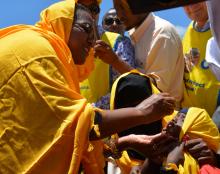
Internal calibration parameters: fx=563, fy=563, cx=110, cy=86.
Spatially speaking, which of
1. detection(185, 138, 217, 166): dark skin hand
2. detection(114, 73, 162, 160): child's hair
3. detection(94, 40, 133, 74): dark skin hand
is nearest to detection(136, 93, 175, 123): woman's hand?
detection(185, 138, 217, 166): dark skin hand

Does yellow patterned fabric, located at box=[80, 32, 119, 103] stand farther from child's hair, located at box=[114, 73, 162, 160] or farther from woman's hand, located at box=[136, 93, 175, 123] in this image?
woman's hand, located at box=[136, 93, 175, 123]

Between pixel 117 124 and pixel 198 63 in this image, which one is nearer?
pixel 117 124

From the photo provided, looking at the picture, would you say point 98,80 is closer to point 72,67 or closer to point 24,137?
point 72,67

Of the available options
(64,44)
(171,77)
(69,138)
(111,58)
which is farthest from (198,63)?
→ (69,138)

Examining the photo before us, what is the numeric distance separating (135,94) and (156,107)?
2.46 ft

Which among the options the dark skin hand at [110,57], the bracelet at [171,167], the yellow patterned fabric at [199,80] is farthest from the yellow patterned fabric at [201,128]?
the dark skin hand at [110,57]

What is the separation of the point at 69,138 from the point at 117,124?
255 millimetres

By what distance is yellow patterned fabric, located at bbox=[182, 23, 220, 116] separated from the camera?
4.09 metres

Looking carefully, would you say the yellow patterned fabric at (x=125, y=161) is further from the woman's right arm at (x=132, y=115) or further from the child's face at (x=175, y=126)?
the woman's right arm at (x=132, y=115)

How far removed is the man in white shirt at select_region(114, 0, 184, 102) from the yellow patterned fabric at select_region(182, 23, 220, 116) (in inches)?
3.4

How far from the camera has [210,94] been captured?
4.07m

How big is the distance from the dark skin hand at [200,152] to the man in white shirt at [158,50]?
0.71m

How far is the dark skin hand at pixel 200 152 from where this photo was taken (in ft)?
11.2

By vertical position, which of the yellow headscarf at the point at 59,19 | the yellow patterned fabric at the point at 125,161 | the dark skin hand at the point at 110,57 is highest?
the yellow headscarf at the point at 59,19
